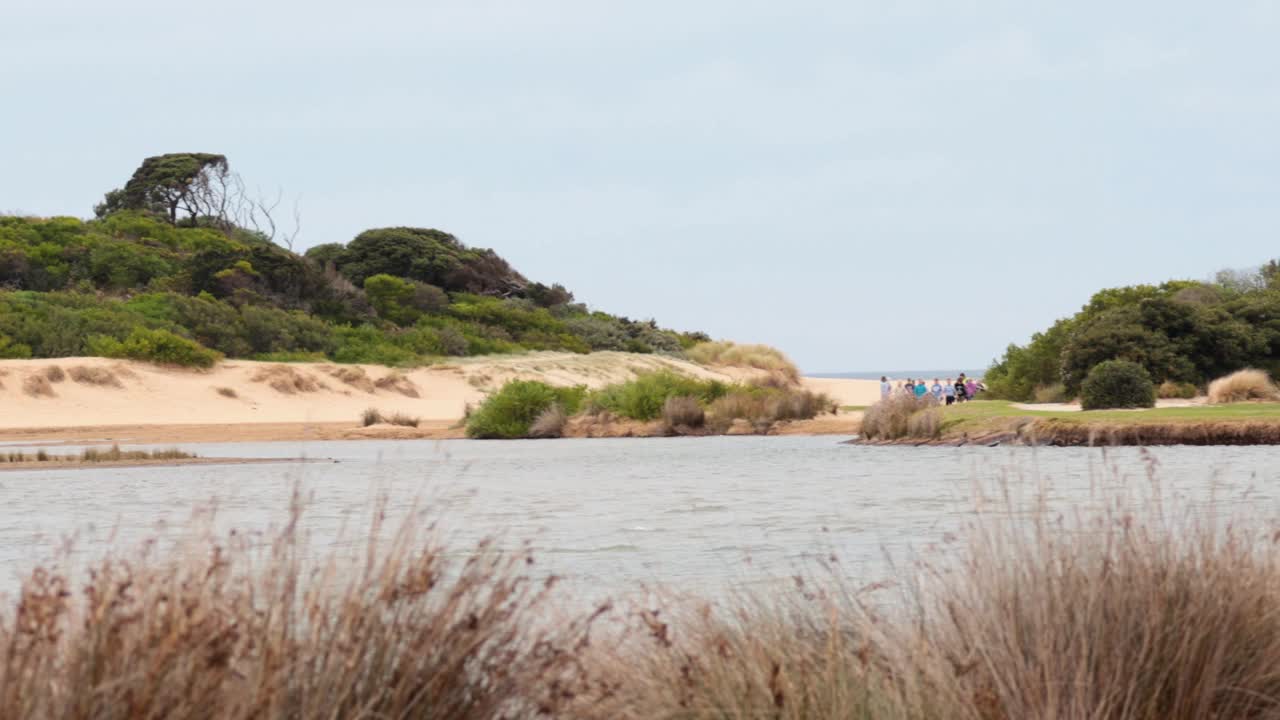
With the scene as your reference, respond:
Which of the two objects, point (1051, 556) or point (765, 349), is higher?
point (765, 349)

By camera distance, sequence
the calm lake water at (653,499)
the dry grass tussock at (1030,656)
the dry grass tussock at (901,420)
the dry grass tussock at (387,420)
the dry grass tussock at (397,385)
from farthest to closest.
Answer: the dry grass tussock at (397,385) < the dry grass tussock at (387,420) < the dry grass tussock at (901,420) < the calm lake water at (653,499) < the dry grass tussock at (1030,656)

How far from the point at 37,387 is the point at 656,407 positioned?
16.2 m

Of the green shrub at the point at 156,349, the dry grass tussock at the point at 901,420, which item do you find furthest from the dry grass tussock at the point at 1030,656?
the green shrub at the point at 156,349

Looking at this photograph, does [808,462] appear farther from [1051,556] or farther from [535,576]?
[1051,556]

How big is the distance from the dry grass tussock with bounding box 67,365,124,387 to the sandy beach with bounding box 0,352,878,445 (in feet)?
0.11

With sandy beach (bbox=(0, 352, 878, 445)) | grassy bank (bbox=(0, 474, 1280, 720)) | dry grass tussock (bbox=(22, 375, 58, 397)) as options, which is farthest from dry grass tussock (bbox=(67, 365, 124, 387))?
grassy bank (bbox=(0, 474, 1280, 720))

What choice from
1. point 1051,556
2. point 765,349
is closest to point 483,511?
point 1051,556

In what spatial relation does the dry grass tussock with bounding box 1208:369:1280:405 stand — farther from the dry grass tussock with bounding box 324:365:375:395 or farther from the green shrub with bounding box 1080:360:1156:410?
the dry grass tussock with bounding box 324:365:375:395

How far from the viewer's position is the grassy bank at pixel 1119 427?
22391 millimetres

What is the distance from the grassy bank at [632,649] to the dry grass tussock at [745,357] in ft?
178

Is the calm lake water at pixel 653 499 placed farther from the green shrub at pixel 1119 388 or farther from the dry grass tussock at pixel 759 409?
the dry grass tussock at pixel 759 409

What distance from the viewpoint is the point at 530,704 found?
423 centimetres

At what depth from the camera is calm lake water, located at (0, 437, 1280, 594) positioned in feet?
32.8

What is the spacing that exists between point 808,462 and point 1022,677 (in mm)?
18046
